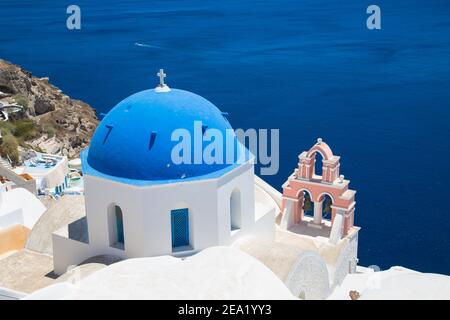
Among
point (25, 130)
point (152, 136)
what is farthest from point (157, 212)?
point (25, 130)

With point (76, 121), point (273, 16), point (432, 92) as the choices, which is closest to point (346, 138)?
point (432, 92)

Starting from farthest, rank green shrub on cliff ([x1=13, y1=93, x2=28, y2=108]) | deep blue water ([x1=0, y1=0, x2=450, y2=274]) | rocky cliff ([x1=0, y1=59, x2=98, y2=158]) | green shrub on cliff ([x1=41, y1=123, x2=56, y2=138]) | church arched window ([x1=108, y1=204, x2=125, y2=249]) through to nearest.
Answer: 1. green shrub on cliff ([x1=13, y1=93, x2=28, y2=108])
2. green shrub on cliff ([x1=41, y1=123, x2=56, y2=138])
3. rocky cliff ([x1=0, y1=59, x2=98, y2=158])
4. deep blue water ([x1=0, y1=0, x2=450, y2=274])
5. church arched window ([x1=108, y1=204, x2=125, y2=249])

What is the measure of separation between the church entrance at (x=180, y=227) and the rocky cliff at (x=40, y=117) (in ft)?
70.1

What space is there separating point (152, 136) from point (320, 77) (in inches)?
1726

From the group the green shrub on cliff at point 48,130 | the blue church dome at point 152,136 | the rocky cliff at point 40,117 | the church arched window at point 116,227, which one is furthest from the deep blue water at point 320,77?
the blue church dome at point 152,136

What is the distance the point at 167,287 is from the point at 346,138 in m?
32.0

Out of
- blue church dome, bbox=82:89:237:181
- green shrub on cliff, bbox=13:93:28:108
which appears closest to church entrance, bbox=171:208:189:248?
blue church dome, bbox=82:89:237:181

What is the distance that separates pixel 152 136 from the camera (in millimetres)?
9898

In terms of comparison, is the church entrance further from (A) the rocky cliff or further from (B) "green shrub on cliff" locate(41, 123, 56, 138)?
(B) "green shrub on cliff" locate(41, 123, 56, 138)

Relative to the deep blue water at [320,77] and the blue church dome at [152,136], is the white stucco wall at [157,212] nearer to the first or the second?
the blue church dome at [152,136]

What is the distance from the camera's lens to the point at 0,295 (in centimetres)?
1009

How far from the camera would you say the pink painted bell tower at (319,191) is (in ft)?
43.0

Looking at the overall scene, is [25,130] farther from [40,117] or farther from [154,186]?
[154,186]

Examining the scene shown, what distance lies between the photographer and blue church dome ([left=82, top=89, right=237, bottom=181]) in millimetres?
9867
